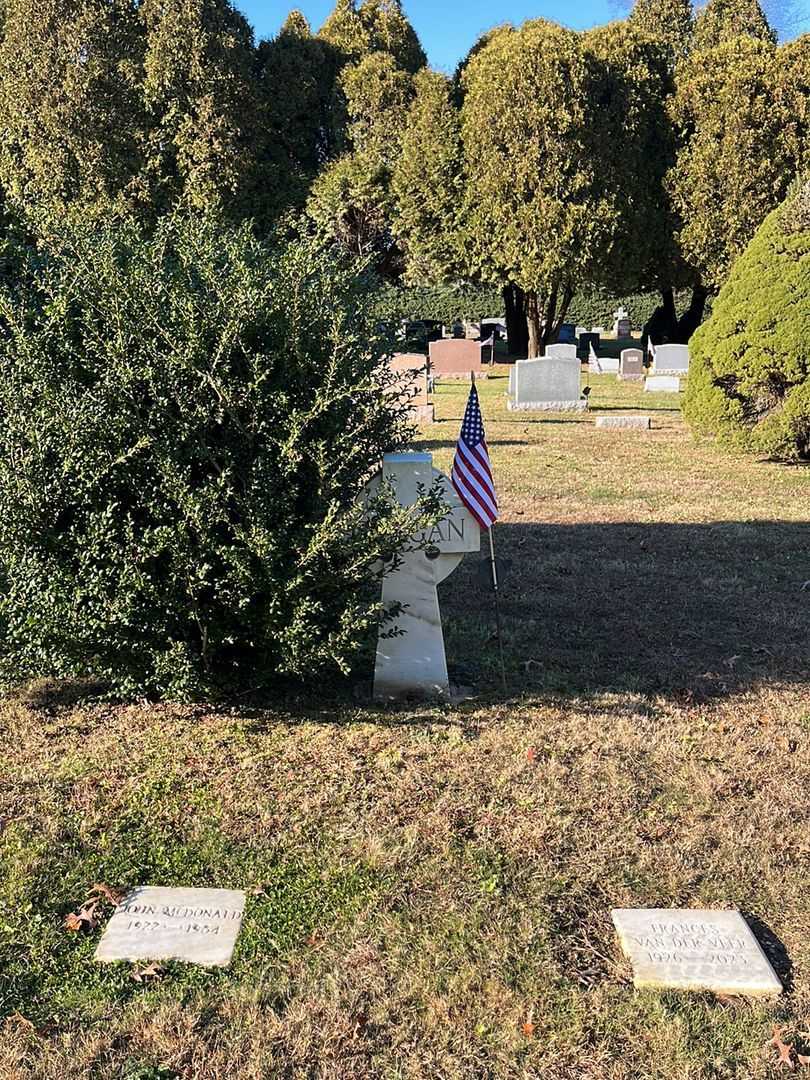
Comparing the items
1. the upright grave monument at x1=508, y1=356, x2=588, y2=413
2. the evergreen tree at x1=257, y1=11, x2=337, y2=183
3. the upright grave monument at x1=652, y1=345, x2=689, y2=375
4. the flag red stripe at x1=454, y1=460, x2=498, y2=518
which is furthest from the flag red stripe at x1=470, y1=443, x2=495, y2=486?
the evergreen tree at x1=257, y1=11, x2=337, y2=183

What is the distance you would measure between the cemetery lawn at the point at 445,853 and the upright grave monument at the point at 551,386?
12.4 metres

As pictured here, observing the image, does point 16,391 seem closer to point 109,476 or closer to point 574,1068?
point 109,476

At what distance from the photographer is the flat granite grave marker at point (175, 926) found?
2750mm

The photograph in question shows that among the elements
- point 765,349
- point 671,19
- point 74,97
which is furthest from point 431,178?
point 765,349

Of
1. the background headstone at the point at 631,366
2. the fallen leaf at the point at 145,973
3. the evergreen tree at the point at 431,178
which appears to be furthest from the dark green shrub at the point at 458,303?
the fallen leaf at the point at 145,973

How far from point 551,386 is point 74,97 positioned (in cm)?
1702

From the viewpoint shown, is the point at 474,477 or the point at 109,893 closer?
the point at 109,893

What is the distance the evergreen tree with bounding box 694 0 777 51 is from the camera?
3222 centimetres

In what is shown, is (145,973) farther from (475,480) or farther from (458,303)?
(458,303)

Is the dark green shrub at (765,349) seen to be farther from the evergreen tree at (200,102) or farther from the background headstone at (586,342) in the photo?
the background headstone at (586,342)

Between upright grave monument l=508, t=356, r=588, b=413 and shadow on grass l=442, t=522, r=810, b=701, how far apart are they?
9.84m

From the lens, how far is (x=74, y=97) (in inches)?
977

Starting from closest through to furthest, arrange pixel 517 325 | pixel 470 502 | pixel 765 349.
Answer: pixel 470 502, pixel 765 349, pixel 517 325

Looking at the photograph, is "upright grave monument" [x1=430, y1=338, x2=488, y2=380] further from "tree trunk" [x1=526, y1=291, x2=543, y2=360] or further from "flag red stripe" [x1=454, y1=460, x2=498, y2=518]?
"flag red stripe" [x1=454, y1=460, x2=498, y2=518]
